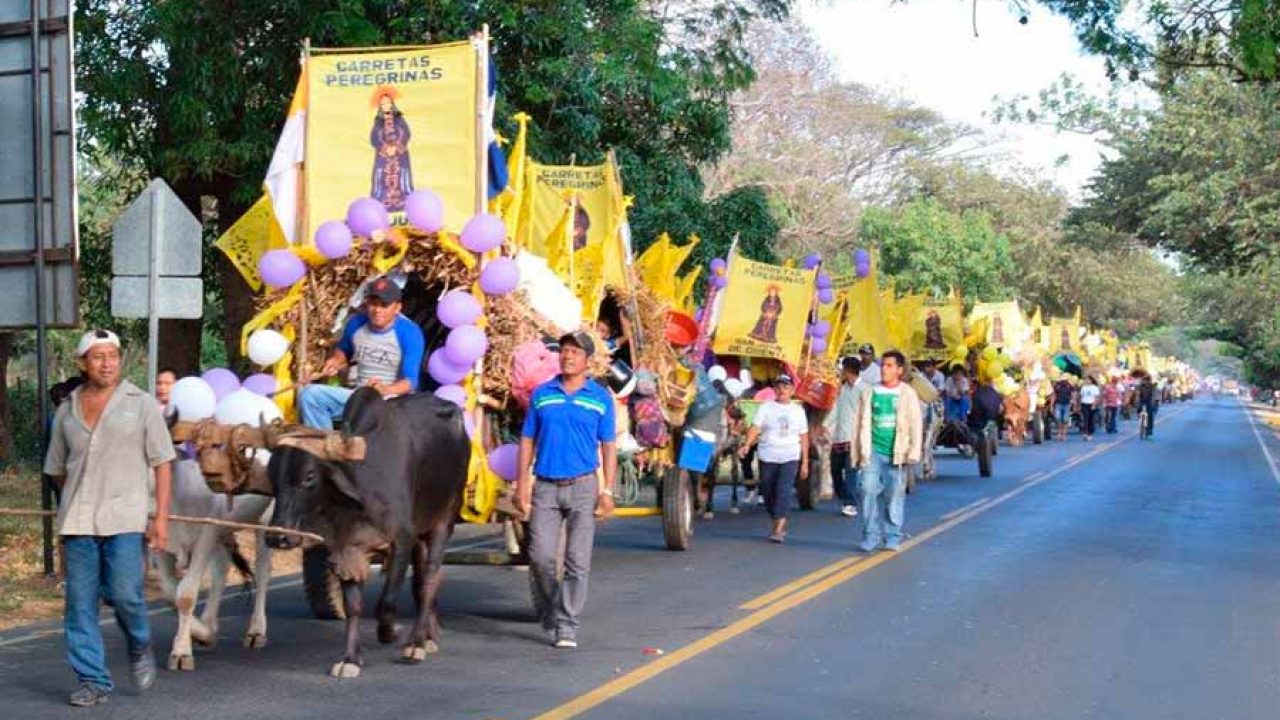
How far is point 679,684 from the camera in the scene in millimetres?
9672

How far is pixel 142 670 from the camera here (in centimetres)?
910

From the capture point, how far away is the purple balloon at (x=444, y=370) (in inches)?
448

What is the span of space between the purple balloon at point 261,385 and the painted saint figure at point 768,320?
1034cm

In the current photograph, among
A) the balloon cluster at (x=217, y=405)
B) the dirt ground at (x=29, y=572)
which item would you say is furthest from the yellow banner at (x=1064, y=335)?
the balloon cluster at (x=217, y=405)

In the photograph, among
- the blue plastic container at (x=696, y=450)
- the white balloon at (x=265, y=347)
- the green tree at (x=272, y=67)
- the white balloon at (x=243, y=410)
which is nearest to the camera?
the white balloon at (x=243, y=410)

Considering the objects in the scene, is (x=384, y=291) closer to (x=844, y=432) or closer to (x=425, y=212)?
(x=425, y=212)

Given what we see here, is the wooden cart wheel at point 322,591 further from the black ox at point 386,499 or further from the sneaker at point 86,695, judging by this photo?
the sneaker at point 86,695

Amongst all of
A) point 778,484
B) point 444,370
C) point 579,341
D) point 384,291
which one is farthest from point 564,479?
point 778,484

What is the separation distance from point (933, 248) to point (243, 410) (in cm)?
5009

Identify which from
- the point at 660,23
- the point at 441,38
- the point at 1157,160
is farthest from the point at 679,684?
the point at 1157,160

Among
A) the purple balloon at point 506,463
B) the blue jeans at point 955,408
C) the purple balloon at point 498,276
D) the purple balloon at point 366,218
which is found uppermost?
the purple balloon at point 366,218

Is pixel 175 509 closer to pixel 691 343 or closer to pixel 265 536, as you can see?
pixel 265 536

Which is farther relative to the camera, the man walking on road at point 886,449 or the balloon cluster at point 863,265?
the balloon cluster at point 863,265

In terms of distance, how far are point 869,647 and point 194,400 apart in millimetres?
4287
